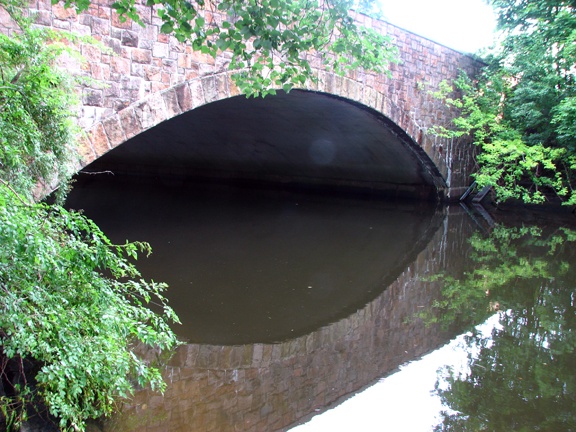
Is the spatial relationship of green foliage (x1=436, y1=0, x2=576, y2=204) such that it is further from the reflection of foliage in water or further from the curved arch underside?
the reflection of foliage in water

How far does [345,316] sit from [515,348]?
4.01 feet

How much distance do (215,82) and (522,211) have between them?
8.10 metres

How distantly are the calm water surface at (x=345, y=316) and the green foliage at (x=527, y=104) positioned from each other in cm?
204

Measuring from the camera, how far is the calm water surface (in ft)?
8.82

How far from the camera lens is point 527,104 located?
10.3m

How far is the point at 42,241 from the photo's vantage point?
195 centimetres

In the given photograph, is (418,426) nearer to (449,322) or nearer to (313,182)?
(449,322)

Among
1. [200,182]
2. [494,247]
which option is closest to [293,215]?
[494,247]

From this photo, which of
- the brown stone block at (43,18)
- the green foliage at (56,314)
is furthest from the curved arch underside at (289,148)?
the green foliage at (56,314)

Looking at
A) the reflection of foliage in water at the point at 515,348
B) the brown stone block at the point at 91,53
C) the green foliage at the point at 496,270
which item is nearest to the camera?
the reflection of foliage in water at the point at 515,348

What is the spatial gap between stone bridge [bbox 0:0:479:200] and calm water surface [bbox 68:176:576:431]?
1666 mm

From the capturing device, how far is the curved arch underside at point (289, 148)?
30.8 ft

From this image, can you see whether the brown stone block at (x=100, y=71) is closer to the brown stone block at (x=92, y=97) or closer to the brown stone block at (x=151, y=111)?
the brown stone block at (x=92, y=97)

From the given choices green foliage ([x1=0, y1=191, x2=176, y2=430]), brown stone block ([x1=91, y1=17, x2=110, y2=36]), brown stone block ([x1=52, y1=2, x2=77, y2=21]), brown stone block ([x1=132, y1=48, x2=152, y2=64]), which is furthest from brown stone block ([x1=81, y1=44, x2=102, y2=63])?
Result: green foliage ([x1=0, y1=191, x2=176, y2=430])
